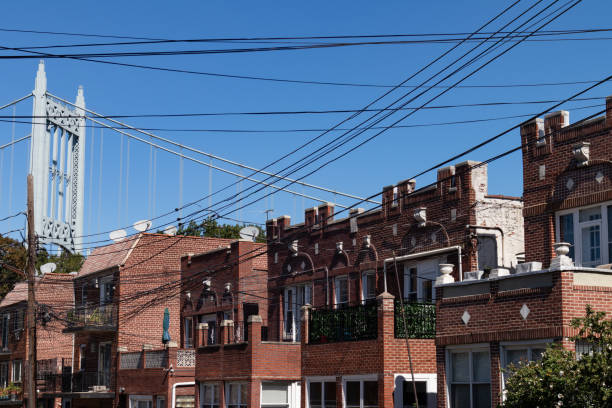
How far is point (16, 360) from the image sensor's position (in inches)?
2446

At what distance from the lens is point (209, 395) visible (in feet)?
113

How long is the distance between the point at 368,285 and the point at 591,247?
10419 millimetres

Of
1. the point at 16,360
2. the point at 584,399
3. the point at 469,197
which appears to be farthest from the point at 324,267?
the point at 16,360

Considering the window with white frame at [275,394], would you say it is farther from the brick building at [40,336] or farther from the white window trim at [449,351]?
the brick building at [40,336]

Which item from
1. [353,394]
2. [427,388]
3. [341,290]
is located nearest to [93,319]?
[341,290]

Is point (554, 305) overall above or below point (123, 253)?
below

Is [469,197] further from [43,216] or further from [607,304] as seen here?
[43,216]

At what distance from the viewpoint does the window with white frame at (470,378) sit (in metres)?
21.0

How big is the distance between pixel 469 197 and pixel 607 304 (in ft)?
27.4

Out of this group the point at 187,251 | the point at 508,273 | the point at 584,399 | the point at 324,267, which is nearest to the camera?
the point at 584,399

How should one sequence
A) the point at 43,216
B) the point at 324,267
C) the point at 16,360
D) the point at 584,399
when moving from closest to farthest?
the point at 584,399 → the point at 324,267 → the point at 16,360 → the point at 43,216

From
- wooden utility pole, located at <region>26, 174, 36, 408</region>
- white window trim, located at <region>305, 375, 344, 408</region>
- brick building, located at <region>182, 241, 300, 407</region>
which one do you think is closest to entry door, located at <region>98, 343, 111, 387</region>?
brick building, located at <region>182, 241, 300, 407</region>

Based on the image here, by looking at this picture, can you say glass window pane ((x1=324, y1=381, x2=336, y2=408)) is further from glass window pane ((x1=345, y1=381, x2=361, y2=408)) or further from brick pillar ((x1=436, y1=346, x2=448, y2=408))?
brick pillar ((x1=436, y1=346, x2=448, y2=408))

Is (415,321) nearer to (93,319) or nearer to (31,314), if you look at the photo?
(31,314)
